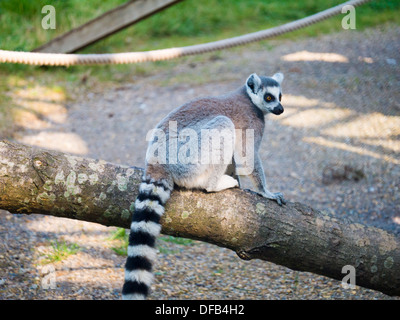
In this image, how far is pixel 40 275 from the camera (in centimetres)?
310

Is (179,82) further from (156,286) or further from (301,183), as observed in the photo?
(156,286)

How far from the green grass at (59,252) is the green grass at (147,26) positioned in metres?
2.60

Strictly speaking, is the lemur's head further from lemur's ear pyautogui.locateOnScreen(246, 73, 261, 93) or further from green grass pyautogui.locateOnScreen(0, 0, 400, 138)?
green grass pyautogui.locateOnScreen(0, 0, 400, 138)

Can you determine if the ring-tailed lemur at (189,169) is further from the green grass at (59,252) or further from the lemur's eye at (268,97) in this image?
the green grass at (59,252)

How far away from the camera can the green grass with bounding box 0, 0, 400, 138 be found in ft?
21.6

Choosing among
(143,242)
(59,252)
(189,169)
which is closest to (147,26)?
(59,252)

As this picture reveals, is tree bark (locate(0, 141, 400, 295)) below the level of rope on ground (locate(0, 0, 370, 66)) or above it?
below

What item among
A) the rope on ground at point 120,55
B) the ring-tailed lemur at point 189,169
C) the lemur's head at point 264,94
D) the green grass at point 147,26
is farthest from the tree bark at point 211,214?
the green grass at point 147,26

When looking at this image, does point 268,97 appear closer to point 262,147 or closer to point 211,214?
point 211,214

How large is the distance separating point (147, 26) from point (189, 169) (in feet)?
20.6

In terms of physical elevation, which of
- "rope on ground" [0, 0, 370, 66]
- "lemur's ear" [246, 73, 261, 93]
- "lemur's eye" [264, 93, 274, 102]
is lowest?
"lemur's eye" [264, 93, 274, 102]

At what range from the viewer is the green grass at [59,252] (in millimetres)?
3303

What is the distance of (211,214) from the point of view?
249 centimetres

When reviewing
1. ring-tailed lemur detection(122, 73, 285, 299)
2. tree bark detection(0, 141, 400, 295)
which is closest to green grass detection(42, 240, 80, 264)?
tree bark detection(0, 141, 400, 295)
